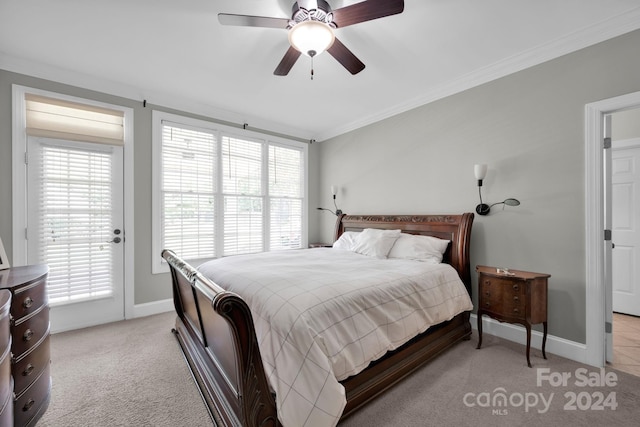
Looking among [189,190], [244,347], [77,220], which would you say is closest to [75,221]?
[77,220]

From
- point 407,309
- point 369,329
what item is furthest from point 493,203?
point 369,329

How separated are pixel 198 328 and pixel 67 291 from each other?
1985 millimetres

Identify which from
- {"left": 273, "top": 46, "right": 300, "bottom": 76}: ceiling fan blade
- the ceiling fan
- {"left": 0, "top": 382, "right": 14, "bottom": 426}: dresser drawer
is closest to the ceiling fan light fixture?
the ceiling fan

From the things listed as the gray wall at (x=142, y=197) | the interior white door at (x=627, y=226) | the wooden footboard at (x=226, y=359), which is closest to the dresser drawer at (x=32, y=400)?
the wooden footboard at (x=226, y=359)

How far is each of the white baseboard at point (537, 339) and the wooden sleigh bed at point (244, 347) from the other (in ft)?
1.11

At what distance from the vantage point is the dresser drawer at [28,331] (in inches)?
60.8

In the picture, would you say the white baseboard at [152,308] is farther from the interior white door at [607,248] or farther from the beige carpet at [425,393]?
the interior white door at [607,248]

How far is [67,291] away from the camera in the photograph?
2.95 metres

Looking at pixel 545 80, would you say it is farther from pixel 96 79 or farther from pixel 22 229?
pixel 22 229

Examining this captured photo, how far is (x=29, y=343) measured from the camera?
1636 millimetres

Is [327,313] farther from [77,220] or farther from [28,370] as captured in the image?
[77,220]

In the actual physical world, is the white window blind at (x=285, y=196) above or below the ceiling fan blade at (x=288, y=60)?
below

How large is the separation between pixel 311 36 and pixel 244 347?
1946 mm

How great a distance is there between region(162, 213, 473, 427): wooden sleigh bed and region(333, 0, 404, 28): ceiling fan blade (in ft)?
6.14
